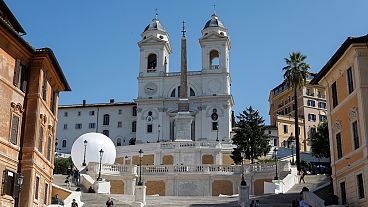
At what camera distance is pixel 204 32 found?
106 m

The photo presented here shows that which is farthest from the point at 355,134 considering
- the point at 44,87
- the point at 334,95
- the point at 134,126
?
the point at 134,126

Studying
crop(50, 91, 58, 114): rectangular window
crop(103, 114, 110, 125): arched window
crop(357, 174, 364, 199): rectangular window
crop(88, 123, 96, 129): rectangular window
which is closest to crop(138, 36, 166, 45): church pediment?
crop(103, 114, 110, 125): arched window

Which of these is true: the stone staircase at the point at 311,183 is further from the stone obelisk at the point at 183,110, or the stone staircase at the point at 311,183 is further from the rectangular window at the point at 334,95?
the stone obelisk at the point at 183,110

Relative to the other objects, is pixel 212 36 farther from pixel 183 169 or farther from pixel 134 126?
pixel 183 169

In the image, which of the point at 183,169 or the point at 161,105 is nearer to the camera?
the point at 183,169

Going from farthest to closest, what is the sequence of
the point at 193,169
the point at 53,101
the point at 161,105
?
1. the point at 161,105
2. the point at 193,169
3. the point at 53,101

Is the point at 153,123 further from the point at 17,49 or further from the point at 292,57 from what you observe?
the point at 17,49

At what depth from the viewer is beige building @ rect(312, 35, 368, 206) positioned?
95.6ft

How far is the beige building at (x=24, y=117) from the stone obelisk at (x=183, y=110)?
2288 inches

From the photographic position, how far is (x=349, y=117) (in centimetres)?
3119

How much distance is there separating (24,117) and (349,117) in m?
18.3

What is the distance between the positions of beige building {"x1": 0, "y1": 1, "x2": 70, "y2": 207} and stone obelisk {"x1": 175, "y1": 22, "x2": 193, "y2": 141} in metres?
58.1

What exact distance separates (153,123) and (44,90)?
68.5 metres

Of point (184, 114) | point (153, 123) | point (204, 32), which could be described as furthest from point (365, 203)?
point (204, 32)
